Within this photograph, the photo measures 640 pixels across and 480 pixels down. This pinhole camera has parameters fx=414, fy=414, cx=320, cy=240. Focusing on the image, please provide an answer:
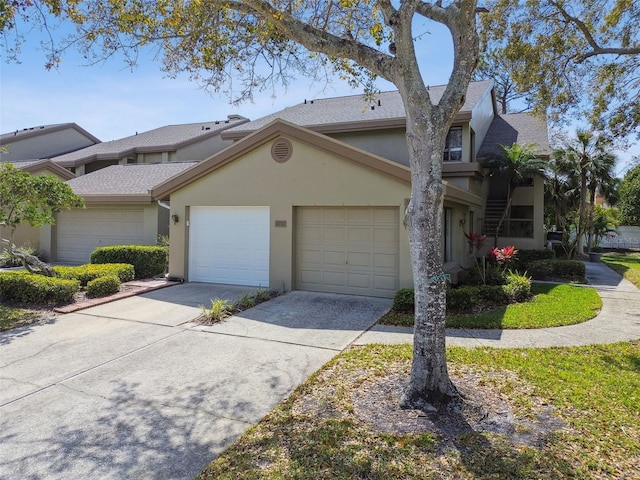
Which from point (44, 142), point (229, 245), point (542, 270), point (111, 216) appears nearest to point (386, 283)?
point (229, 245)

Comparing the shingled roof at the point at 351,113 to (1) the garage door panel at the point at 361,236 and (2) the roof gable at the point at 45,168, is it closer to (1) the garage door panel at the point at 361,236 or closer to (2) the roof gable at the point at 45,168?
(1) the garage door panel at the point at 361,236

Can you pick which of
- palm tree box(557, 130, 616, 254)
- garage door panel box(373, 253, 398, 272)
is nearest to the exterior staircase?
palm tree box(557, 130, 616, 254)

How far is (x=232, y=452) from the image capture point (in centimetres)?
366

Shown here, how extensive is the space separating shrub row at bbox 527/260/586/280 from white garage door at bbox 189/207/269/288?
933cm

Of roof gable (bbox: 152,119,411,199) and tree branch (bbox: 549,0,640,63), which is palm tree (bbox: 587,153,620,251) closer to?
tree branch (bbox: 549,0,640,63)

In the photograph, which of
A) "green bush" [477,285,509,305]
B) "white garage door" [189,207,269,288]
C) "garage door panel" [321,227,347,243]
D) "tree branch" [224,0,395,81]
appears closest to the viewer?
"tree branch" [224,0,395,81]

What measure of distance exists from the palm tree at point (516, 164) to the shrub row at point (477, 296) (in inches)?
227

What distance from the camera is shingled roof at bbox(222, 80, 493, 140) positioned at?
43.8ft

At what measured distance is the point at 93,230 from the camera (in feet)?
53.9

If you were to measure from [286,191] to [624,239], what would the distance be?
99.8 feet

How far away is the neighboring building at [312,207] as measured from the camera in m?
10.1

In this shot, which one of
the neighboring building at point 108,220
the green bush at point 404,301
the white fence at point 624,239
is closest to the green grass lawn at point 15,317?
the neighboring building at point 108,220

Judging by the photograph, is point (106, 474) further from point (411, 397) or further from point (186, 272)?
point (186, 272)

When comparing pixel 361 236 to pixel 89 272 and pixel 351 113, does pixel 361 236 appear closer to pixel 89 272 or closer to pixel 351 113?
pixel 351 113
